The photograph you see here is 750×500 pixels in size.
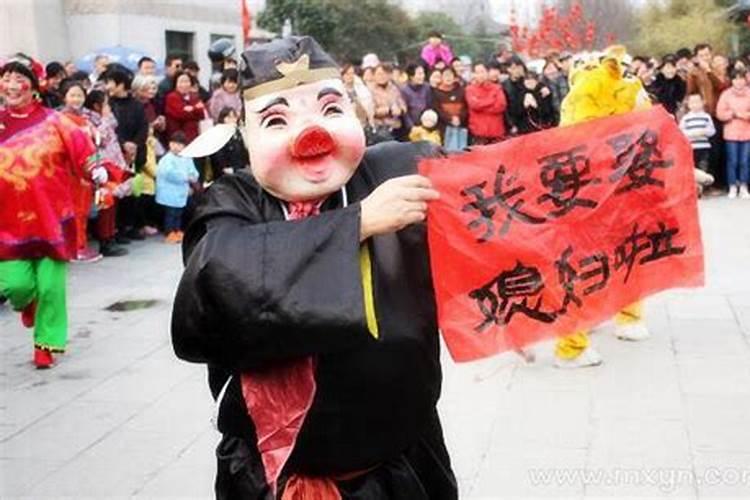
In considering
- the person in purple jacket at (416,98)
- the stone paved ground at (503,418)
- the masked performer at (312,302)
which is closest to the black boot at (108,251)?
the stone paved ground at (503,418)

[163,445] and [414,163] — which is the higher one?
[414,163]

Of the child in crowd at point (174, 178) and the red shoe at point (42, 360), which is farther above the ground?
the child in crowd at point (174, 178)

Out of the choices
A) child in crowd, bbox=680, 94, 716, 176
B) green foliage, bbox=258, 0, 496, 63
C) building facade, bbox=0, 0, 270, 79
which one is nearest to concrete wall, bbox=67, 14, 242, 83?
building facade, bbox=0, 0, 270, 79

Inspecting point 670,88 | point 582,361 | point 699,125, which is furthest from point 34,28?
point 582,361

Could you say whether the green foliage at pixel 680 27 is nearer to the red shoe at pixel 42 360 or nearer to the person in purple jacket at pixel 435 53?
the person in purple jacket at pixel 435 53

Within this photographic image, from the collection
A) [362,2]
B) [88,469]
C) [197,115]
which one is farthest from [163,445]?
[362,2]

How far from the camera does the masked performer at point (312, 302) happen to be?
1.91 metres

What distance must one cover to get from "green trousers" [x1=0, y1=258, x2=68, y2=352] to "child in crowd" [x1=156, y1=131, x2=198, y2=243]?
14.1 ft

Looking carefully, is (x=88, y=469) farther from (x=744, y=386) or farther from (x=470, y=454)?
(x=744, y=386)

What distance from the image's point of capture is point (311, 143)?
203 centimetres

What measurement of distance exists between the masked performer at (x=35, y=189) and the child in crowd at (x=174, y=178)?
4257 mm

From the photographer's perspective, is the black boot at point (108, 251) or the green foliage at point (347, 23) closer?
the black boot at point (108, 251)

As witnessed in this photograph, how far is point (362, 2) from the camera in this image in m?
29.1

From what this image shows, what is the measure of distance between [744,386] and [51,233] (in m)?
3.58
